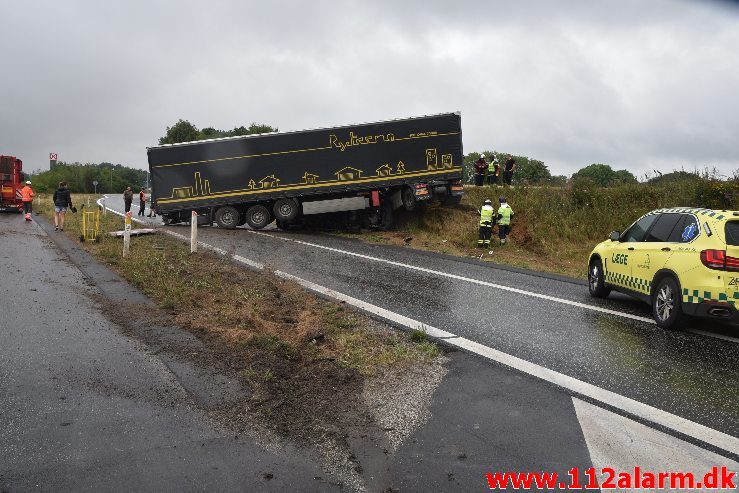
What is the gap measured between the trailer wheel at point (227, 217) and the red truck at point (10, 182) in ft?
54.2

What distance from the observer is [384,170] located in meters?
22.2

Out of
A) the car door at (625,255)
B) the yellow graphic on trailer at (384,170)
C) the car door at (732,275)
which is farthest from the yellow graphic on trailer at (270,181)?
the car door at (732,275)

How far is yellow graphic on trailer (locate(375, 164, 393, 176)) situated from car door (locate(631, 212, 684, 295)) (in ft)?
44.5

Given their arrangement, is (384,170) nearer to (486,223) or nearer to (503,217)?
(486,223)

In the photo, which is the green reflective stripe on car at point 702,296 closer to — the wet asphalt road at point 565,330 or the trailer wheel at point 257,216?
the wet asphalt road at point 565,330

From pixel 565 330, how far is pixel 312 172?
633 inches

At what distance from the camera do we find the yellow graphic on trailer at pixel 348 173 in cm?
2233

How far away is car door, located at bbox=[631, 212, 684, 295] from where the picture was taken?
27.4 ft

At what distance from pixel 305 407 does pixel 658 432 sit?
2.62m

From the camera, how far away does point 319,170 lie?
2256 centimetres

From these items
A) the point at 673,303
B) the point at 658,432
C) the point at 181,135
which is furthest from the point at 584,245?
the point at 181,135

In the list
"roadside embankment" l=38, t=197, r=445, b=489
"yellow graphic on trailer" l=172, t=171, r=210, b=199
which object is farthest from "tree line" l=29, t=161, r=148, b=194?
"roadside embankment" l=38, t=197, r=445, b=489

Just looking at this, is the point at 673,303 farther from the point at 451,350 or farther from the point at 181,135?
the point at 181,135

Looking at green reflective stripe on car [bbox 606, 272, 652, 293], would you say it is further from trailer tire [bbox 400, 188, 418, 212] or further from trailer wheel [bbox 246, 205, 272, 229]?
trailer wheel [bbox 246, 205, 272, 229]
